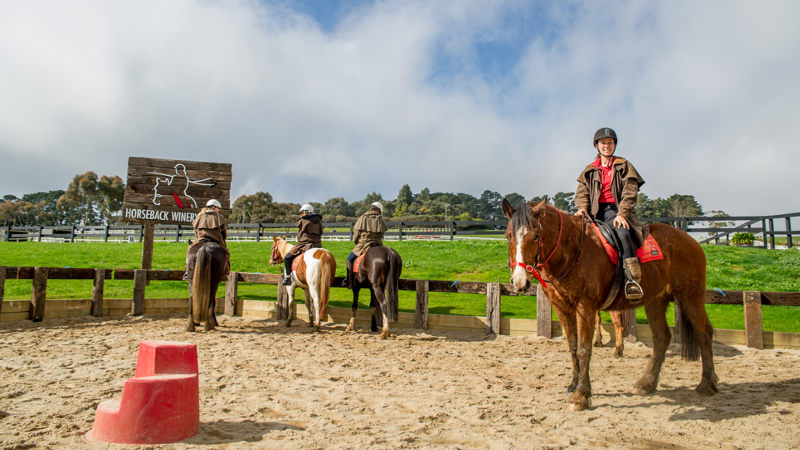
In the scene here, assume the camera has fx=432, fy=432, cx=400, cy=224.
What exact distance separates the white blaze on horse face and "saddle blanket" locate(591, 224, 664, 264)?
113 cm

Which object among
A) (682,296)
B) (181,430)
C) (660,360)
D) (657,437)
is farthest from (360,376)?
(682,296)

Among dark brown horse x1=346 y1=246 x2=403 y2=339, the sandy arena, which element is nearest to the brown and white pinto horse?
dark brown horse x1=346 y1=246 x2=403 y2=339

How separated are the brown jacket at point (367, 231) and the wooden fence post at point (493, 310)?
7.81 ft

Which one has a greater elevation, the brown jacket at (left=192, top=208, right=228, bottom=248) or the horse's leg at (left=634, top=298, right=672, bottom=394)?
the brown jacket at (left=192, top=208, right=228, bottom=248)

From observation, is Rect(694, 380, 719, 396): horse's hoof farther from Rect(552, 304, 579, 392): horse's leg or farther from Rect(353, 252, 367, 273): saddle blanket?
Rect(353, 252, 367, 273): saddle blanket

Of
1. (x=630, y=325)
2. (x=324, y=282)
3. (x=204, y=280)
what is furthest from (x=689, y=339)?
(x=204, y=280)

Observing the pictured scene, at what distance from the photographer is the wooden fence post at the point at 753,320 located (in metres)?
6.37

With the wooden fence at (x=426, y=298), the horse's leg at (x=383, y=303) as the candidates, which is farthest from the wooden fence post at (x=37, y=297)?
the horse's leg at (x=383, y=303)

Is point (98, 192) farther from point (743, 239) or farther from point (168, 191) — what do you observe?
point (743, 239)

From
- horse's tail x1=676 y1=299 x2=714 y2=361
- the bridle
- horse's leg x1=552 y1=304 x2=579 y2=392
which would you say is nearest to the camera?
the bridle

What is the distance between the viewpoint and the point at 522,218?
13.1 feet

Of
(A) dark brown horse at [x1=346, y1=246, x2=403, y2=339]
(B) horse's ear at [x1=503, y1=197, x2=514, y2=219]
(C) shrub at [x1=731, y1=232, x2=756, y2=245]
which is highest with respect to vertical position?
(C) shrub at [x1=731, y1=232, x2=756, y2=245]

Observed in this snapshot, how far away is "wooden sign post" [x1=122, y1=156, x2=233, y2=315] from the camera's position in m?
10.5

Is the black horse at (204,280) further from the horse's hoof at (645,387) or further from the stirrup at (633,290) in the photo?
the horse's hoof at (645,387)
